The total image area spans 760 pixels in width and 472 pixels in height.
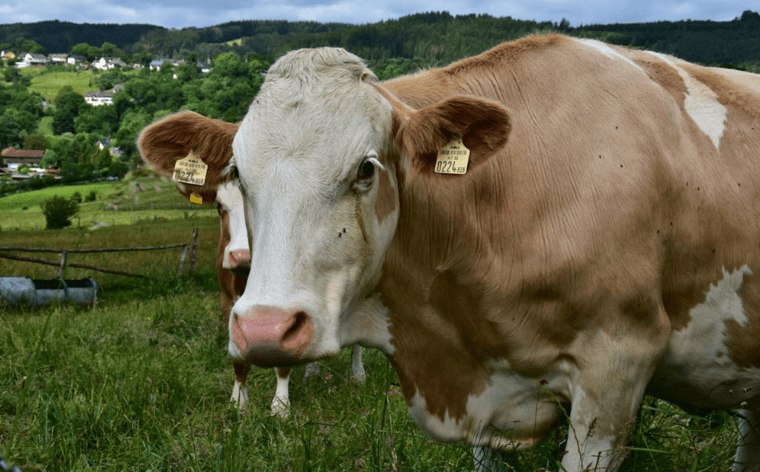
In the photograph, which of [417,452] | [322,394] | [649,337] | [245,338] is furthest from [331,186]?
[322,394]

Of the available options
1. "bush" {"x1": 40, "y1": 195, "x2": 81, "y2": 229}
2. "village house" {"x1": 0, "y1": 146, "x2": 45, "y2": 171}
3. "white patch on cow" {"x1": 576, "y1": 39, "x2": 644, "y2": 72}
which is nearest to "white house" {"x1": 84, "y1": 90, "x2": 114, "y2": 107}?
"village house" {"x1": 0, "y1": 146, "x2": 45, "y2": 171}

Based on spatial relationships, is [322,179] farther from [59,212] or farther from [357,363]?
[59,212]

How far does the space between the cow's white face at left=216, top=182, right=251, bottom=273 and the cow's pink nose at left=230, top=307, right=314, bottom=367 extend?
290cm

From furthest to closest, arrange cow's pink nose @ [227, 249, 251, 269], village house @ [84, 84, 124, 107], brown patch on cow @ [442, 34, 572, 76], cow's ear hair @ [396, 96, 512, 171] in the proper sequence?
village house @ [84, 84, 124, 107], cow's pink nose @ [227, 249, 251, 269], brown patch on cow @ [442, 34, 572, 76], cow's ear hair @ [396, 96, 512, 171]

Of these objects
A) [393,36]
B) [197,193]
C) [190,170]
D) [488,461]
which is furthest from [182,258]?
[393,36]

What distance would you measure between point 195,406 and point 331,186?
352 centimetres

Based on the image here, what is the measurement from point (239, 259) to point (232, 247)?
0.23 m

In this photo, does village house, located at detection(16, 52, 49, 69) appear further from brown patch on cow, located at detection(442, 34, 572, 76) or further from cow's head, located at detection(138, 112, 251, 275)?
brown patch on cow, located at detection(442, 34, 572, 76)

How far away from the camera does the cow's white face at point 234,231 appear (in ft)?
18.6

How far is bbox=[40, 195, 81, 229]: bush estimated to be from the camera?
28672 mm

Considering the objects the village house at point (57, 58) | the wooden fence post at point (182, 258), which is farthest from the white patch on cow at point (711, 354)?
the village house at point (57, 58)

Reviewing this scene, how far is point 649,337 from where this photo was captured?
110 inches

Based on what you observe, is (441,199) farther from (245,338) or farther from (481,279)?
(245,338)

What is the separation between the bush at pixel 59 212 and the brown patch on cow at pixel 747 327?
95.8 feet
